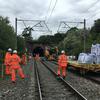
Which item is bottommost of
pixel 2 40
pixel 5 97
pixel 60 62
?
pixel 5 97

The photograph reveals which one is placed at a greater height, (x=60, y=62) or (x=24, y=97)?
(x=60, y=62)

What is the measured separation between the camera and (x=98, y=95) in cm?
1440

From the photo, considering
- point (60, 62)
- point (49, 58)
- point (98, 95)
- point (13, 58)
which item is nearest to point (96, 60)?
point (60, 62)

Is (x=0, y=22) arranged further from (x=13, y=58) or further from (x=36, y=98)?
(x=36, y=98)

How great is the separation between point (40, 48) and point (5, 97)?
128 metres

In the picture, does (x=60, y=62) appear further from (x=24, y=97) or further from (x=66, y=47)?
(x=66, y=47)

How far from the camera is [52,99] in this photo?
13.3 metres

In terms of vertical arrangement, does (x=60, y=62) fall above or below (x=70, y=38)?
below

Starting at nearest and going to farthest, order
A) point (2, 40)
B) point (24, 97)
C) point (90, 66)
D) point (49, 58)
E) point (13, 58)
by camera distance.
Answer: point (24, 97), point (13, 58), point (90, 66), point (2, 40), point (49, 58)

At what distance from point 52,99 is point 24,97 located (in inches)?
56.7

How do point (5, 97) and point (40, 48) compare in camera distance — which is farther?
point (40, 48)

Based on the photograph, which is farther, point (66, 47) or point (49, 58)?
point (66, 47)

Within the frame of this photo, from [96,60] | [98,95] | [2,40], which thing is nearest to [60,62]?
[96,60]

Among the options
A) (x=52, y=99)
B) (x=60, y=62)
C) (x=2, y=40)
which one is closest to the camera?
(x=52, y=99)
